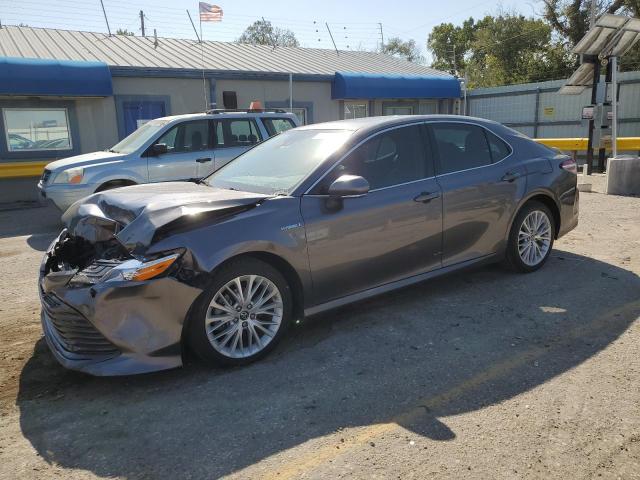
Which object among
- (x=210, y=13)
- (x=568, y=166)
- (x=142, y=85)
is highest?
(x=210, y=13)

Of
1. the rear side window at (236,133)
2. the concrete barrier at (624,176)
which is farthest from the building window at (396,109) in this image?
the rear side window at (236,133)

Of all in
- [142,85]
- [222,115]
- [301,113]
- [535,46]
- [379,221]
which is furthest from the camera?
[535,46]

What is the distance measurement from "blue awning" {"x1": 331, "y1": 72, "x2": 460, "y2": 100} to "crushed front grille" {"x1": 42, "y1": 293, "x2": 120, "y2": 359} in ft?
47.2

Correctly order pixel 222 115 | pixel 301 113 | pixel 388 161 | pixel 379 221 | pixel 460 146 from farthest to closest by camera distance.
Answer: pixel 301 113 < pixel 222 115 < pixel 460 146 < pixel 388 161 < pixel 379 221

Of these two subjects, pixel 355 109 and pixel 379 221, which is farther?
pixel 355 109

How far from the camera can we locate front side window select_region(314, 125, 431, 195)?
4.07m

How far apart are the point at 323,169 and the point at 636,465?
2626mm

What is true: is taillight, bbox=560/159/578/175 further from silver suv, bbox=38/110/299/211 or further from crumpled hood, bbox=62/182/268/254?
silver suv, bbox=38/110/299/211

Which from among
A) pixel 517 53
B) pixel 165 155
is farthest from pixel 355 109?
pixel 517 53

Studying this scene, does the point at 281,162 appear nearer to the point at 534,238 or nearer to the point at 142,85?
the point at 534,238

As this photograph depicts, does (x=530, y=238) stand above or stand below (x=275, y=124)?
below

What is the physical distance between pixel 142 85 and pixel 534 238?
11.9m

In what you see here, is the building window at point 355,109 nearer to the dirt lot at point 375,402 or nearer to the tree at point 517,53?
the dirt lot at point 375,402

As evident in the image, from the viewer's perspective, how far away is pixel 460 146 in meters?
4.80
